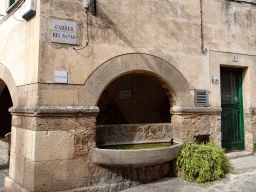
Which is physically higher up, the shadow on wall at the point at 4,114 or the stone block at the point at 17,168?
the shadow on wall at the point at 4,114

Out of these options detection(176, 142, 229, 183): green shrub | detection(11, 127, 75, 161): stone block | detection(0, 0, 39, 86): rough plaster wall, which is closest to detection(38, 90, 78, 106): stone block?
detection(0, 0, 39, 86): rough plaster wall

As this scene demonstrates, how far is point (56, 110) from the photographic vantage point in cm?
347

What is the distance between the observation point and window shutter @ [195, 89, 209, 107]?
188 inches

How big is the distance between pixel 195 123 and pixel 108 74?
7.07 ft

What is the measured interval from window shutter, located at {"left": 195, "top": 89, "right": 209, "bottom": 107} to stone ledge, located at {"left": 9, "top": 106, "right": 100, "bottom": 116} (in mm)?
2274

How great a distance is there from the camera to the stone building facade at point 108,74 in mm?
3529

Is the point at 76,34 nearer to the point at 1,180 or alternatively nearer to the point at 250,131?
the point at 1,180

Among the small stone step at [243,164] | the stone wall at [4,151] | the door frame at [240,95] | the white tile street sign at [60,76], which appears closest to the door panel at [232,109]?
the door frame at [240,95]

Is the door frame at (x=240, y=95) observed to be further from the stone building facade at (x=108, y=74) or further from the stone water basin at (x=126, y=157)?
the stone water basin at (x=126, y=157)

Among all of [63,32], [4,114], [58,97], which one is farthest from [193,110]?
[4,114]

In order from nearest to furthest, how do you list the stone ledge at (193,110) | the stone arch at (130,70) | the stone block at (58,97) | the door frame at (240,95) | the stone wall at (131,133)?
the stone block at (58,97), the stone arch at (130,70), the stone wall at (131,133), the stone ledge at (193,110), the door frame at (240,95)

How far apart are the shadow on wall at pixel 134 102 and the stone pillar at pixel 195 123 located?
145 centimetres

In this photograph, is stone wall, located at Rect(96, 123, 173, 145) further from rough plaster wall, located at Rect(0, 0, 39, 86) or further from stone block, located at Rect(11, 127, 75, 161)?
rough plaster wall, located at Rect(0, 0, 39, 86)

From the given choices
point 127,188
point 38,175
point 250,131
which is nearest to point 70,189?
point 38,175
